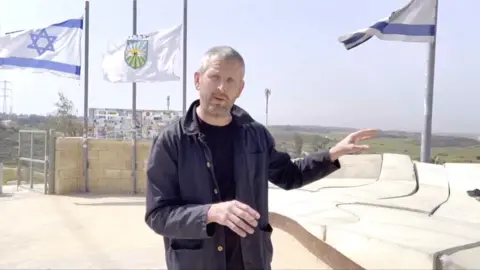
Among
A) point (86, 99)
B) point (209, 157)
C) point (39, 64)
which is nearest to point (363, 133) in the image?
point (209, 157)

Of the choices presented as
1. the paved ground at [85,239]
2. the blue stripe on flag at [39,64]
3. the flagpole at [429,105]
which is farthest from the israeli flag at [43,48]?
the flagpole at [429,105]

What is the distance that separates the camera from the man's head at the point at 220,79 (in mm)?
1723

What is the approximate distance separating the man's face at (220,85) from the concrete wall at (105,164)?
24.8ft

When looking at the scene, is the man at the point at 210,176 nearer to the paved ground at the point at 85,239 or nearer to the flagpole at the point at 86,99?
the paved ground at the point at 85,239

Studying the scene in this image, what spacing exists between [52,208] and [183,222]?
6593 mm

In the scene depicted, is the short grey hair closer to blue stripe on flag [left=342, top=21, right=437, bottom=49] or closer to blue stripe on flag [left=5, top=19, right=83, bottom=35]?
blue stripe on flag [left=342, top=21, right=437, bottom=49]

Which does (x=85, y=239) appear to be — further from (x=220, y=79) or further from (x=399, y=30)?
(x=399, y=30)

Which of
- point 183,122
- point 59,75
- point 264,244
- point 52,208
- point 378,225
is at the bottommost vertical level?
point 52,208

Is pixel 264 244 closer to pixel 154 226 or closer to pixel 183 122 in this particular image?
pixel 154 226

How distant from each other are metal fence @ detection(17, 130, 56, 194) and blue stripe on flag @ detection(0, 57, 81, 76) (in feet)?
4.42

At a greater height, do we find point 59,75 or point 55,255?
point 59,75

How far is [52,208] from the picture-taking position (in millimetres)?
7418

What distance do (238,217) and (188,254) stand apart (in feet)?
1.14

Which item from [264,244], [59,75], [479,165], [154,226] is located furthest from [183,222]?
[59,75]
